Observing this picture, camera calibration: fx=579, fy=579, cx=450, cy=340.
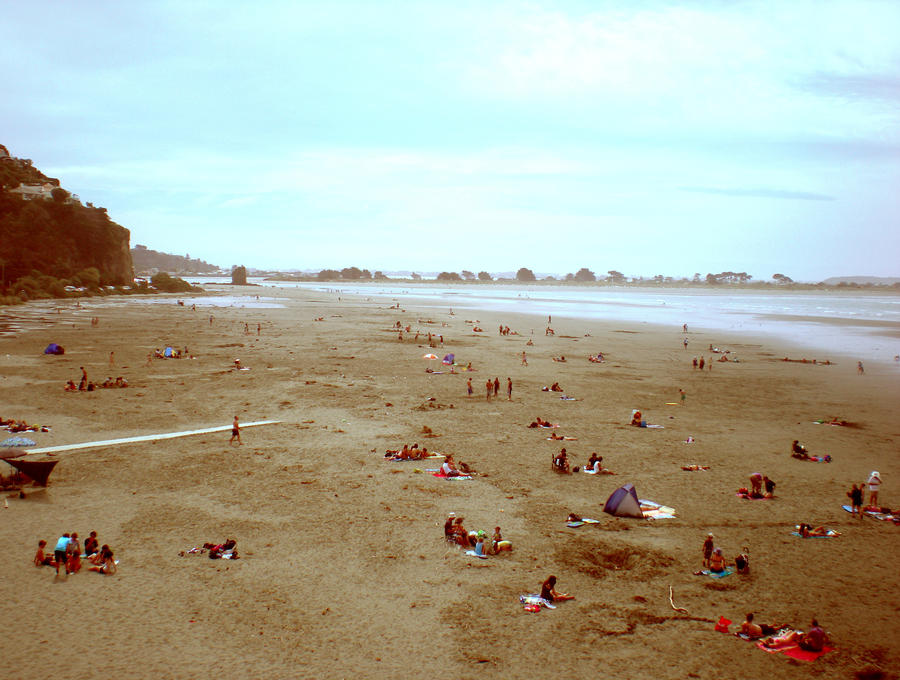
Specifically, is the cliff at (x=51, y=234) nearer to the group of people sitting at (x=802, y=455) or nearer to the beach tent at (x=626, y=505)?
the beach tent at (x=626, y=505)

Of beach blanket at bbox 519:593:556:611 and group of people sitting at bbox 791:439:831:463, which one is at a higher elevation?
group of people sitting at bbox 791:439:831:463

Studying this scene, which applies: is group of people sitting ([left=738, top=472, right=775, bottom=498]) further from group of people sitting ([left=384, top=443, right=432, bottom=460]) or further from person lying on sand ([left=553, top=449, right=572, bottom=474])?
group of people sitting ([left=384, top=443, right=432, bottom=460])

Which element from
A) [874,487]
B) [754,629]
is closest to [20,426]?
[754,629]

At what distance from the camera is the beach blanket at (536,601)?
35.2 ft

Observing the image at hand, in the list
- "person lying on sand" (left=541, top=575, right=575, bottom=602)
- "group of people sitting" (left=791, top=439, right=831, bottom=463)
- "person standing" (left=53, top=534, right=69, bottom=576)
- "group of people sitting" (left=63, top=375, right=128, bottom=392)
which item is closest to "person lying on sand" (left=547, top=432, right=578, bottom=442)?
"group of people sitting" (left=791, top=439, right=831, bottom=463)

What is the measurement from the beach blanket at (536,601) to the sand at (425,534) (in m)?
0.24

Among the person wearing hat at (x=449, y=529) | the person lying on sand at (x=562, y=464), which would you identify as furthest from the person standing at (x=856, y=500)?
the person wearing hat at (x=449, y=529)

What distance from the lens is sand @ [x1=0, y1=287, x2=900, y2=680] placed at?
30.9 feet

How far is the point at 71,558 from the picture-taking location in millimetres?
11594

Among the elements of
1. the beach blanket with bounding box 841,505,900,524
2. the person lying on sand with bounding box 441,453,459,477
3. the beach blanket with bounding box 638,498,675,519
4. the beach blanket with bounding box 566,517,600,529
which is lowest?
the beach blanket with bounding box 566,517,600,529

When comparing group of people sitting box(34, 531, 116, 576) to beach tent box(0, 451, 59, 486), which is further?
beach tent box(0, 451, 59, 486)

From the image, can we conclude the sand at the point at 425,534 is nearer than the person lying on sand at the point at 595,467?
Yes

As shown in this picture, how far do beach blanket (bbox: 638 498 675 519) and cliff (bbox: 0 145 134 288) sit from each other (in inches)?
3973

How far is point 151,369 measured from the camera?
33.9 m
